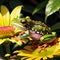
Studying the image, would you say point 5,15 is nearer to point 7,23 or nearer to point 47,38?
point 7,23

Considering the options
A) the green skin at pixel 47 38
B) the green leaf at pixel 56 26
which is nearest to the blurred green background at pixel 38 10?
the green leaf at pixel 56 26

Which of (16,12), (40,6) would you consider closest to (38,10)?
(40,6)

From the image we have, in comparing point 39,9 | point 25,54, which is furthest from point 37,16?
point 25,54

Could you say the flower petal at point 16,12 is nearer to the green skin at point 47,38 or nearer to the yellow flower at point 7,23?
the yellow flower at point 7,23

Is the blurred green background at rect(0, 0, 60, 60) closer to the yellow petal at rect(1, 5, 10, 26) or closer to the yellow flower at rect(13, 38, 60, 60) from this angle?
the yellow petal at rect(1, 5, 10, 26)

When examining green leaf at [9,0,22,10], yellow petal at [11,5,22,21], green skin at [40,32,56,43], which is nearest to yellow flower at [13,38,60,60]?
green skin at [40,32,56,43]

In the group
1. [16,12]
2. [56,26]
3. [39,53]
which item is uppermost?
[16,12]

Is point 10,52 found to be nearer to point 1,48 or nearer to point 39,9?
point 1,48
